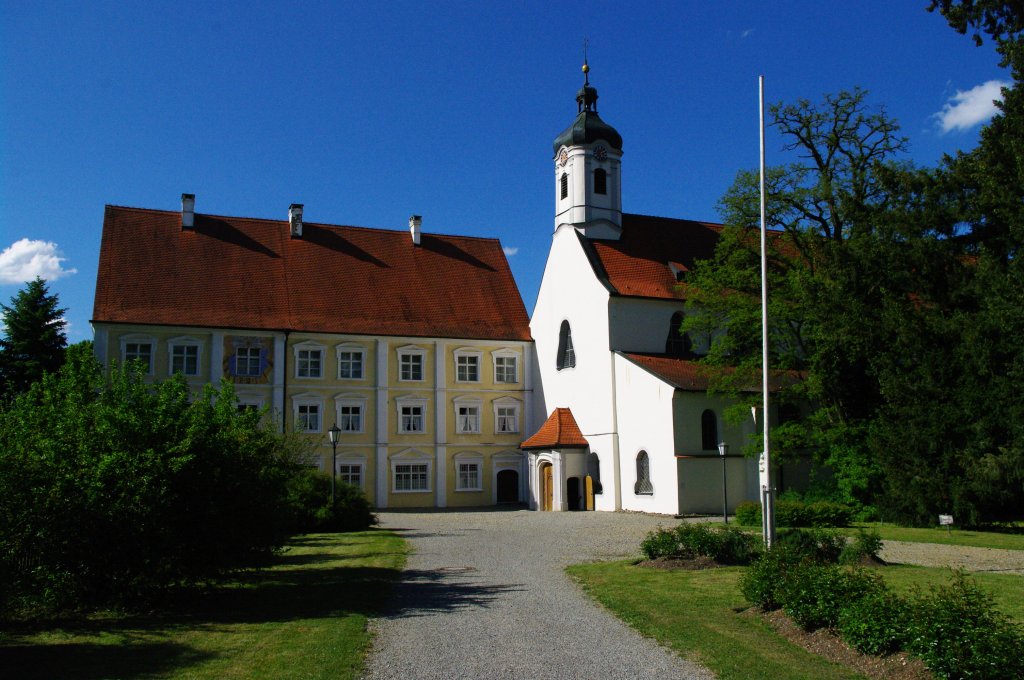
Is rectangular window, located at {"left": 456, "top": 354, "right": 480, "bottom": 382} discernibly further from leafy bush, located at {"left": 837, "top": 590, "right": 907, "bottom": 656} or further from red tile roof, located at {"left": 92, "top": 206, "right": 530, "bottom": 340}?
leafy bush, located at {"left": 837, "top": 590, "right": 907, "bottom": 656}

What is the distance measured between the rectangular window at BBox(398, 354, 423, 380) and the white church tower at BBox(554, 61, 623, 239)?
9025 millimetres

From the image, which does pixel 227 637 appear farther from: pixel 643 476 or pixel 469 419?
pixel 469 419

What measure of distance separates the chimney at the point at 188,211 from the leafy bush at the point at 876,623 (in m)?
37.8

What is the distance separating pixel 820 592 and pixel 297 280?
34252 millimetres

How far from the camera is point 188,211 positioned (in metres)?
41.7

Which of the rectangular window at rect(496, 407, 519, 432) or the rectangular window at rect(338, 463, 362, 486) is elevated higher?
the rectangular window at rect(496, 407, 519, 432)

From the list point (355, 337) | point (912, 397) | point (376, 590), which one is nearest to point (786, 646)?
point (376, 590)

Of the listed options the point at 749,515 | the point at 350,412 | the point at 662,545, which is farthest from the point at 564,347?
the point at 662,545

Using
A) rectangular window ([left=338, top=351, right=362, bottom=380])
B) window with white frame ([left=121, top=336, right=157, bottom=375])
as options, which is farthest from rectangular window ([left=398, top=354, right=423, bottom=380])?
window with white frame ([left=121, top=336, right=157, bottom=375])

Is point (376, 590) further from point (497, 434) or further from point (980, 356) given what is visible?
point (497, 434)

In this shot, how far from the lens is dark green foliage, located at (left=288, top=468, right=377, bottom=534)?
86.3ft

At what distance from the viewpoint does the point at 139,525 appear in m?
11.8

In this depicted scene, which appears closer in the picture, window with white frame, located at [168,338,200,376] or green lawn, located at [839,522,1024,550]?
green lawn, located at [839,522,1024,550]

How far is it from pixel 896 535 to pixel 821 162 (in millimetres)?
13498
